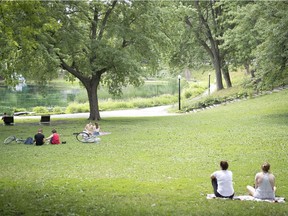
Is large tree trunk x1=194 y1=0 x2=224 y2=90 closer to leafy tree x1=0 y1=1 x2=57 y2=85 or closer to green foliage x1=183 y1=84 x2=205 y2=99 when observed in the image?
green foliage x1=183 y1=84 x2=205 y2=99

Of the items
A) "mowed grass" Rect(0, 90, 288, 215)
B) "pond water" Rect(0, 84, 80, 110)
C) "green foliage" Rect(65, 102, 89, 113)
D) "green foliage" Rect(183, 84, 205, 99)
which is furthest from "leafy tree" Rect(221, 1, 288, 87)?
"pond water" Rect(0, 84, 80, 110)

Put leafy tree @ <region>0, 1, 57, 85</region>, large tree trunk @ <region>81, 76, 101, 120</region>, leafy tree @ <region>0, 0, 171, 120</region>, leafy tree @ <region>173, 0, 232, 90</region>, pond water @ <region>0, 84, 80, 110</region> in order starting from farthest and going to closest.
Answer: pond water @ <region>0, 84, 80, 110</region>, leafy tree @ <region>173, 0, 232, 90</region>, large tree trunk @ <region>81, 76, 101, 120</region>, leafy tree @ <region>0, 0, 171, 120</region>, leafy tree @ <region>0, 1, 57, 85</region>

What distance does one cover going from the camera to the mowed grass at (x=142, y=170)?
9.40m

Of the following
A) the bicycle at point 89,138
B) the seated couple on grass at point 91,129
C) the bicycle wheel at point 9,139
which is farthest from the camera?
the seated couple on grass at point 91,129

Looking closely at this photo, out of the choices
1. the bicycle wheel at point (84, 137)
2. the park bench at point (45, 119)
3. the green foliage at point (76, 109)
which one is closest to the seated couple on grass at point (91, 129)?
the bicycle wheel at point (84, 137)

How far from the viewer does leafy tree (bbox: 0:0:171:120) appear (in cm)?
2883

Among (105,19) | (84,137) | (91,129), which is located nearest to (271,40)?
(91,129)

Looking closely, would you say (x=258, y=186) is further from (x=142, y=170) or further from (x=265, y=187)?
(x=142, y=170)

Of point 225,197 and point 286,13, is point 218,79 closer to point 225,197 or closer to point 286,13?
point 286,13

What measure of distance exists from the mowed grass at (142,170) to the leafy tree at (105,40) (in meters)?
5.68

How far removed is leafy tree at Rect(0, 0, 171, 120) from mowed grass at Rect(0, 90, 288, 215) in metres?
5.68

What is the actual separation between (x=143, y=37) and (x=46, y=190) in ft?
68.4

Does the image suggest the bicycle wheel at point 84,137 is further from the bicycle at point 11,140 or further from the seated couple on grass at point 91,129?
the bicycle at point 11,140

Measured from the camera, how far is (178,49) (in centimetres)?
4866
